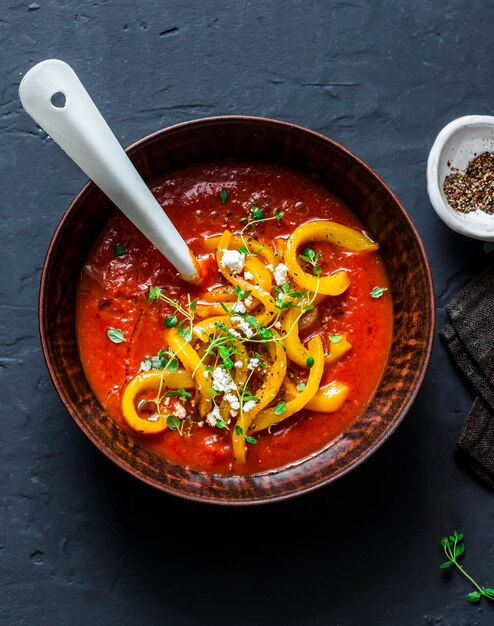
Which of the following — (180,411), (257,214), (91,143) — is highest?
(91,143)

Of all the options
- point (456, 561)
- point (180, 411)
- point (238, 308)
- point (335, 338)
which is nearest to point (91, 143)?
point (238, 308)

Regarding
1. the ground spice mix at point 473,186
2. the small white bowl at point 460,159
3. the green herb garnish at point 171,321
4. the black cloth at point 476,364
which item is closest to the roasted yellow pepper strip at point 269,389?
the green herb garnish at point 171,321

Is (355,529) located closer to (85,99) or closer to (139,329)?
(139,329)

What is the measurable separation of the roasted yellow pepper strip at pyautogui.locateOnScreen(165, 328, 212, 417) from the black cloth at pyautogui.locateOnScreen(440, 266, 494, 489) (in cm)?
→ 101

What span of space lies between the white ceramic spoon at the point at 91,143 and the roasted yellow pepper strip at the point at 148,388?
0.40 metres

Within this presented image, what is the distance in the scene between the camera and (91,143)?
7.88 ft

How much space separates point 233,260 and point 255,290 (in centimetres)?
14

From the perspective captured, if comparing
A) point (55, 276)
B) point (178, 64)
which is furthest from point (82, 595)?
point (178, 64)

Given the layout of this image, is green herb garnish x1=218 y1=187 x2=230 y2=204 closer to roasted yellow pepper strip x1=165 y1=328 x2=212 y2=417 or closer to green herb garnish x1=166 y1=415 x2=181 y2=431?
roasted yellow pepper strip x1=165 y1=328 x2=212 y2=417

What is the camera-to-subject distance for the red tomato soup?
3.07m

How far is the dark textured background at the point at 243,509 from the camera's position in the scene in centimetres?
323

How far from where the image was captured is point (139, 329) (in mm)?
3061

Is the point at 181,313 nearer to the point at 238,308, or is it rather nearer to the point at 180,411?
the point at 238,308

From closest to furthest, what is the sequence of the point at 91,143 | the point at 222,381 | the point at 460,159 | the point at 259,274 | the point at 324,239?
1. the point at 91,143
2. the point at 222,381
3. the point at 259,274
4. the point at 324,239
5. the point at 460,159
